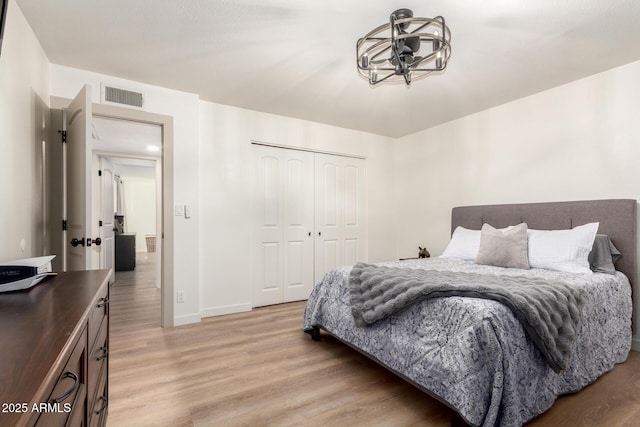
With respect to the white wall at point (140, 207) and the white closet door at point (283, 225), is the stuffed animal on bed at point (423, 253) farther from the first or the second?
the white wall at point (140, 207)

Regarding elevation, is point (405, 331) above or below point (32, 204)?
below

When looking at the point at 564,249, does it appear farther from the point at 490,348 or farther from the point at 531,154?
the point at 490,348

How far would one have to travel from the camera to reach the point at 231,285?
360cm

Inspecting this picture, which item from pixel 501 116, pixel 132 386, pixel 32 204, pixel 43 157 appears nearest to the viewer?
pixel 132 386

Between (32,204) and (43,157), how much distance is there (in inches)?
19.2

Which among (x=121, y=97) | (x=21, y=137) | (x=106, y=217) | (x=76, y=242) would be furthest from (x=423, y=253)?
(x=106, y=217)

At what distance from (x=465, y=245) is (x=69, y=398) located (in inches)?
129

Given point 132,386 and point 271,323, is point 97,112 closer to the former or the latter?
point 132,386

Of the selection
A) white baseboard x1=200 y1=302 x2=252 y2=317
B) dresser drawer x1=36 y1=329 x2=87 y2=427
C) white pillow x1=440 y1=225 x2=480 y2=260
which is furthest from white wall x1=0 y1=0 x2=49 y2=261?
white pillow x1=440 y1=225 x2=480 y2=260

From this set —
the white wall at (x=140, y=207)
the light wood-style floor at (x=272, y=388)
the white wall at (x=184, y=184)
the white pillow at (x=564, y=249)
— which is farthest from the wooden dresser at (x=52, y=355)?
the white wall at (x=140, y=207)

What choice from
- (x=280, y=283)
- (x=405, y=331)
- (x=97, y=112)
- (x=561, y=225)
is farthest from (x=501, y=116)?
(x=97, y=112)

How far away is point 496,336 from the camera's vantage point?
4.92ft

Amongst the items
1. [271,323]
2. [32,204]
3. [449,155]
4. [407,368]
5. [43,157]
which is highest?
[449,155]

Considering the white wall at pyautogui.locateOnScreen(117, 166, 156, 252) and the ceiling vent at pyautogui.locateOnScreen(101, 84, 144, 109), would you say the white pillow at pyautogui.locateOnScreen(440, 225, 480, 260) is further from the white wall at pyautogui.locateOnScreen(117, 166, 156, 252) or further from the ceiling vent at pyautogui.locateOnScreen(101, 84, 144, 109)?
the white wall at pyautogui.locateOnScreen(117, 166, 156, 252)
